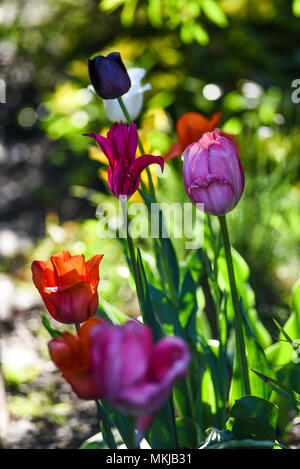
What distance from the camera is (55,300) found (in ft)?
2.22

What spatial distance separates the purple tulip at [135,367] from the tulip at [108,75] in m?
0.41

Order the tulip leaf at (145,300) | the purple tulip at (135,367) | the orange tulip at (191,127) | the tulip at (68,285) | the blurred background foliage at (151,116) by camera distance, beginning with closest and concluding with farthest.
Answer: the purple tulip at (135,367)
the tulip at (68,285)
the tulip leaf at (145,300)
the orange tulip at (191,127)
the blurred background foliage at (151,116)

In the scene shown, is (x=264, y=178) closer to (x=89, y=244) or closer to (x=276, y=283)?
(x=276, y=283)

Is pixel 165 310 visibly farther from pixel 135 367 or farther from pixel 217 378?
pixel 135 367

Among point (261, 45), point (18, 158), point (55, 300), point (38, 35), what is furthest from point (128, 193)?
point (38, 35)

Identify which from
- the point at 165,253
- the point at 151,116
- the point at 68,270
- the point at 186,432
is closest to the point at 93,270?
the point at 68,270

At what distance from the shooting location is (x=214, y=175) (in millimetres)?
676

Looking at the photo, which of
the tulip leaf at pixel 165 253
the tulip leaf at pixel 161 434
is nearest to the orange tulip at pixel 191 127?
the tulip leaf at pixel 165 253

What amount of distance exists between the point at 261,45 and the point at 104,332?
227cm

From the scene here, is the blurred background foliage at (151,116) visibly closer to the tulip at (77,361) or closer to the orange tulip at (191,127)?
the orange tulip at (191,127)

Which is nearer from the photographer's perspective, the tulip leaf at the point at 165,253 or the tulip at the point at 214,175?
the tulip at the point at 214,175

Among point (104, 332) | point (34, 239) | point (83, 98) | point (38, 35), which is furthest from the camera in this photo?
point (38, 35)

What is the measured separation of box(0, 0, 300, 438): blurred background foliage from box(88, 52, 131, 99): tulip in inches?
20.5

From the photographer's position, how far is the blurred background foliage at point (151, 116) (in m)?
1.86
